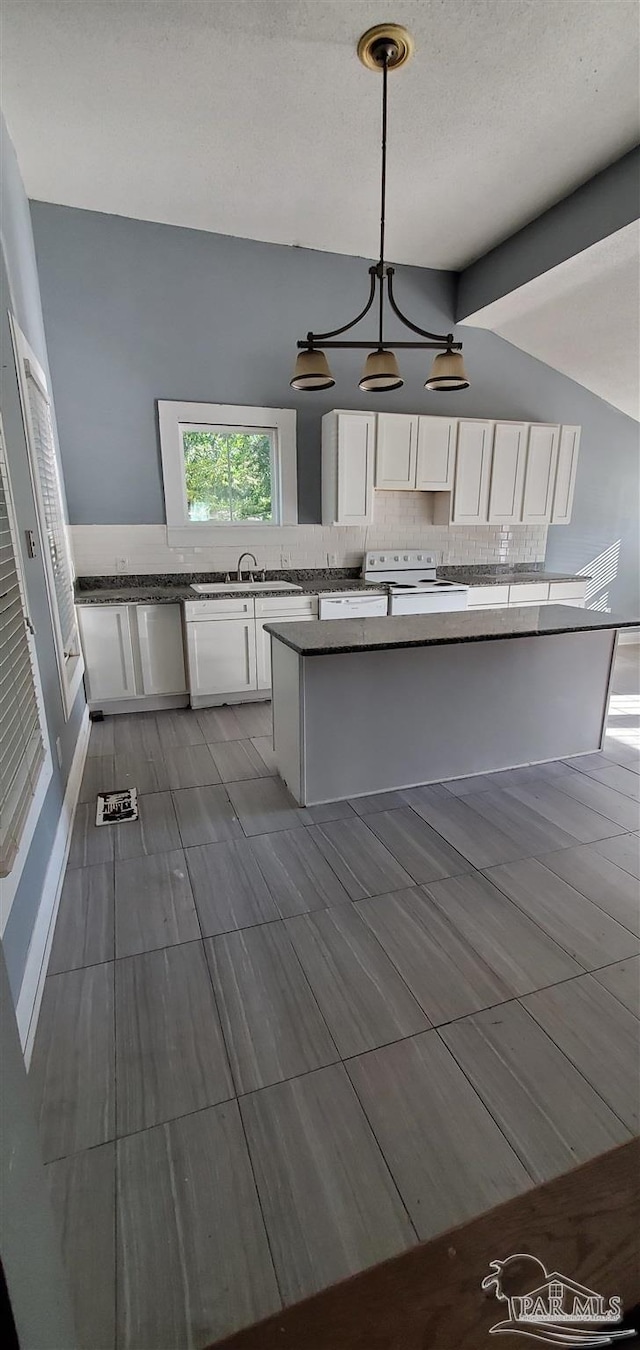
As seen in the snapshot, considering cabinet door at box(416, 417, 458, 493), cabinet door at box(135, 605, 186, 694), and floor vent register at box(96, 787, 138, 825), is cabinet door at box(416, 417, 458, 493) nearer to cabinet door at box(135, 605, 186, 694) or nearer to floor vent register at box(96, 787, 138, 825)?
cabinet door at box(135, 605, 186, 694)

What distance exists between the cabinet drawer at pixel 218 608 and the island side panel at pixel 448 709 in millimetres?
1215

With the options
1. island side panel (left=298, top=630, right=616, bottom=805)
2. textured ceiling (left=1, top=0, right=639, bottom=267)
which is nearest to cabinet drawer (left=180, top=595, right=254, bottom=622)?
island side panel (left=298, top=630, right=616, bottom=805)

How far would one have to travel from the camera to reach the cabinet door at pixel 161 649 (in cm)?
394

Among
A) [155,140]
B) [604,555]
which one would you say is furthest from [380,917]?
[604,555]

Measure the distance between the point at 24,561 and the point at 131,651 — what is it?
5.88ft

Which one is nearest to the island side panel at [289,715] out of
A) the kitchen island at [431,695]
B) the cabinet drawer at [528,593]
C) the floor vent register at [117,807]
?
the kitchen island at [431,695]

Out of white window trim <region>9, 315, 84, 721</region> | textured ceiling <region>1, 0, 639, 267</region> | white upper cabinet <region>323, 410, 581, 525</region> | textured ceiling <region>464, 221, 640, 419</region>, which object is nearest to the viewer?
textured ceiling <region>1, 0, 639, 267</region>

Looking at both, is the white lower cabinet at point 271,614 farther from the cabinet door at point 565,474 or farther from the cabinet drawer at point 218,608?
the cabinet door at point 565,474

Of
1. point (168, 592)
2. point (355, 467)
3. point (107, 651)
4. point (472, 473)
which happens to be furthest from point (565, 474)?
point (107, 651)

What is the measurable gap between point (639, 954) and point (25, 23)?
4210 mm

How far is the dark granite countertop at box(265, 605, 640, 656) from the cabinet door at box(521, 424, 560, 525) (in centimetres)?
218

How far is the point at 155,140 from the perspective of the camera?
2975mm

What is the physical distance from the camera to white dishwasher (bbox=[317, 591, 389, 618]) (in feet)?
14.1

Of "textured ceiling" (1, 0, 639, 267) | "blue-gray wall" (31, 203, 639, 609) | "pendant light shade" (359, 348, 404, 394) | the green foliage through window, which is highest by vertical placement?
"textured ceiling" (1, 0, 639, 267)
